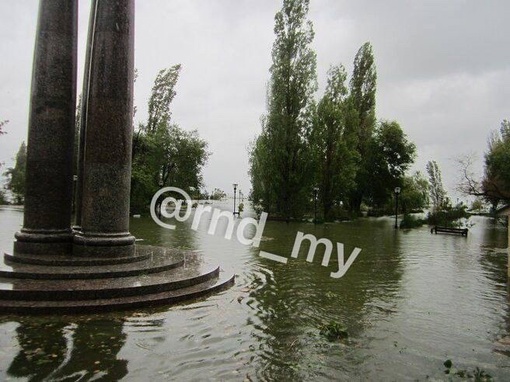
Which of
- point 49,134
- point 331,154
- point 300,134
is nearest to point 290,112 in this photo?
point 300,134

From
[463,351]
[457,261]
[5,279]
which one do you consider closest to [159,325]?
[5,279]

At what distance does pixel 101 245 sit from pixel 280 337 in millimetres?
4259

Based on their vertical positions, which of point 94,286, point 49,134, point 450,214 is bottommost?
point 94,286

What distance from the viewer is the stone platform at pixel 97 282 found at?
21.2ft

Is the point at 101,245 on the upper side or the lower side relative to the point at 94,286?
upper

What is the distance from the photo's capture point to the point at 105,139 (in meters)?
8.38

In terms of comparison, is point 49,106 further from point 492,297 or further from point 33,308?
point 492,297

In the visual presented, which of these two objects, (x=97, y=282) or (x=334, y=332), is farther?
(x=97, y=282)

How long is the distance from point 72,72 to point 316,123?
90.6 ft

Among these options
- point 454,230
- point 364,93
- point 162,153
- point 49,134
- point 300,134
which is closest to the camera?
point 49,134

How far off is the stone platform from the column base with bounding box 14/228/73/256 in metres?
0.33

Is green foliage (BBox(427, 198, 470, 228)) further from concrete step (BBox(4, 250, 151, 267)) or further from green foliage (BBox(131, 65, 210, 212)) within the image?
concrete step (BBox(4, 250, 151, 267))

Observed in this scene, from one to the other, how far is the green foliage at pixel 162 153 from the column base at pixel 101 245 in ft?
92.1

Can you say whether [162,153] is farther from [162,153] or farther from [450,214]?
[450,214]
